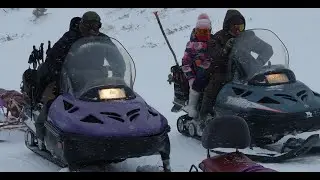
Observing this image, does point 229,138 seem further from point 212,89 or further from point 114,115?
point 212,89

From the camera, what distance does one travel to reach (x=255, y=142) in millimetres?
7637

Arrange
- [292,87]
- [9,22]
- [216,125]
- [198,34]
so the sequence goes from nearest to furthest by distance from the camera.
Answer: [216,125]
[292,87]
[198,34]
[9,22]

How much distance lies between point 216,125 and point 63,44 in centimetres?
354

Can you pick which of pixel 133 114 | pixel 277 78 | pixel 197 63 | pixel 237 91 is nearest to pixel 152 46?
pixel 197 63

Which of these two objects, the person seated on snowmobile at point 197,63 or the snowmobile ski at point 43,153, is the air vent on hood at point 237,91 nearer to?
the person seated on snowmobile at point 197,63

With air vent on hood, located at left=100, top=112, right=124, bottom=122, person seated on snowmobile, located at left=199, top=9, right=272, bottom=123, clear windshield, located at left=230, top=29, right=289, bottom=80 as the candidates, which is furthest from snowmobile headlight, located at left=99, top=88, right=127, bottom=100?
clear windshield, located at left=230, top=29, right=289, bottom=80

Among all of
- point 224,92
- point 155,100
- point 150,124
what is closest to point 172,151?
point 224,92

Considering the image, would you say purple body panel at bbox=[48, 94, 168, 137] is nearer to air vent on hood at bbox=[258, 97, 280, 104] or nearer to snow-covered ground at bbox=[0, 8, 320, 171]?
snow-covered ground at bbox=[0, 8, 320, 171]

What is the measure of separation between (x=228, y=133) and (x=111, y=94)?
212cm

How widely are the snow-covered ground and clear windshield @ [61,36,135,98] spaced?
108 cm

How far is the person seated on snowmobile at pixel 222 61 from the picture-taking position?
8.15 metres

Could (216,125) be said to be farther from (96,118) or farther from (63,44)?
(63,44)

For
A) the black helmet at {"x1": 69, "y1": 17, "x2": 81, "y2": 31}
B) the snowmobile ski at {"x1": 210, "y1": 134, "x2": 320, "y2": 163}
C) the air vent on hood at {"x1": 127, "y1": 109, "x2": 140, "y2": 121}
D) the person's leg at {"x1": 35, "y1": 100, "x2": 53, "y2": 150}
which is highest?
the black helmet at {"x1": 69, "y1": 17, "x2": 81, "y2": 31}

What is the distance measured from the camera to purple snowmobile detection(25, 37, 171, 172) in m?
6.04
